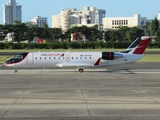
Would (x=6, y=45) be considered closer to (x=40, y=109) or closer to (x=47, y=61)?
(x=47, y=61)

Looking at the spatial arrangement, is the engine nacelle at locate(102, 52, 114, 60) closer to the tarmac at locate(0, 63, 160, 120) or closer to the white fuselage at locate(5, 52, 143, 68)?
the white fuselage at locate(5, 52, 143, 68)

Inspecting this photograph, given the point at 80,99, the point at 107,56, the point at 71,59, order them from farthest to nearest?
the point at 71,59
the point at 107,56
the point at 80,99

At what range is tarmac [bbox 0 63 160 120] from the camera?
14828 mm

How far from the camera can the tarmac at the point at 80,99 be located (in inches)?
584

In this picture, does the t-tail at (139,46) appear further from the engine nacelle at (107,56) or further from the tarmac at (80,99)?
the tarmac at (80,99)

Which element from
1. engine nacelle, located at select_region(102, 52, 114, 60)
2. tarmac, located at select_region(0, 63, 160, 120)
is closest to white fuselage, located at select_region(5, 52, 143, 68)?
engine nacelle, located at select_region(102, 52, 114, 60)

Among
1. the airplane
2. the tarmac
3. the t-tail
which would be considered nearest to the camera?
the tarmac

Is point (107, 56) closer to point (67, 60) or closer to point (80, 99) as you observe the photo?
point (67, 60)

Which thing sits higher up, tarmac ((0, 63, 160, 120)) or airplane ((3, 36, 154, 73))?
airplane ((3, 36, 154, 73))

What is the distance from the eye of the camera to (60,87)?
79.1 feet

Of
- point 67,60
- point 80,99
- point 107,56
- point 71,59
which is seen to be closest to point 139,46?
point 107,56

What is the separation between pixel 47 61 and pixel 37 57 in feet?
3.69

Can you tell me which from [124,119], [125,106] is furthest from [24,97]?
[124,119]

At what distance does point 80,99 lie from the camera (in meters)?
18.9
